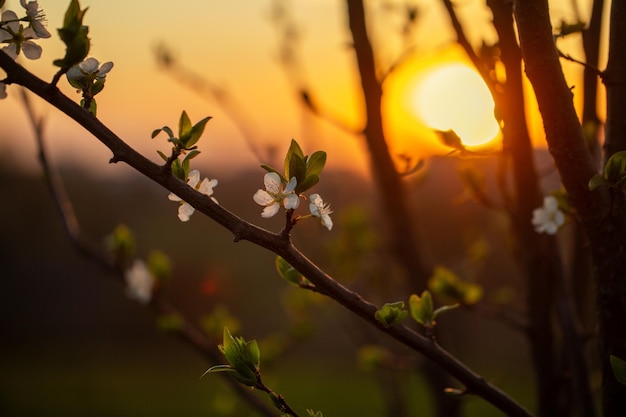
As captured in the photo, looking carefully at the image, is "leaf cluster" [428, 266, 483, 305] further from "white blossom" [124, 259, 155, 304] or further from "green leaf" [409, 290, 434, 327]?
"white blossom" [124, 259, 155, 304]

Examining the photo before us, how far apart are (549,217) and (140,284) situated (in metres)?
1.24

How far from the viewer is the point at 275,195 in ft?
2.74

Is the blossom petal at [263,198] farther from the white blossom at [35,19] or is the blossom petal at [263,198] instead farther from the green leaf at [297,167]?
the white blossom at [35,19]

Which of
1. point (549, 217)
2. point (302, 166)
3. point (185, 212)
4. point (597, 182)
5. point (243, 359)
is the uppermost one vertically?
point (549, 217)

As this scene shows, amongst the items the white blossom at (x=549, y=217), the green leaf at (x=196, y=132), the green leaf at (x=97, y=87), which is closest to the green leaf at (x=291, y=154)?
the green leaf at (x=196, y=132)

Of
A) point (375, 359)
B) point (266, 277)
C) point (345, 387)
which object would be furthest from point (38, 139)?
point (266, 277)

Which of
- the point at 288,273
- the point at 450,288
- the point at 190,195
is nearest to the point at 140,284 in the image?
the point at 450,288

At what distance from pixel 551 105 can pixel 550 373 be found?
681 millimetres

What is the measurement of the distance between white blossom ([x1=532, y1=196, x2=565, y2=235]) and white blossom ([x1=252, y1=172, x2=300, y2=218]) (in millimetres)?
524

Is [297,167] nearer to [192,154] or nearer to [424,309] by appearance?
[192,154]

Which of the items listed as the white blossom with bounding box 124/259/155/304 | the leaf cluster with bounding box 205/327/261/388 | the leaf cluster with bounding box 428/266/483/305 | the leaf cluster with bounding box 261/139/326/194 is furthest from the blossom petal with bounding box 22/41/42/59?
the white blossom with bounding box 124/259/155/304

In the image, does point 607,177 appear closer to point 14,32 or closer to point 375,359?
point 14,32

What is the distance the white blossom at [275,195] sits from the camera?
74cm

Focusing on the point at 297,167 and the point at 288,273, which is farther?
the point at 288,273
